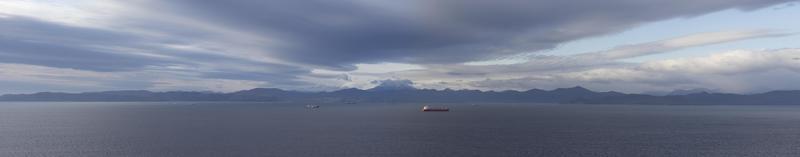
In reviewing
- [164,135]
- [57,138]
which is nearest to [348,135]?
[164,135]

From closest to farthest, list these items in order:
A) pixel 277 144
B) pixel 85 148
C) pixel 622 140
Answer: pixel 85 148 → pixel 277 144 → pixel 622 140

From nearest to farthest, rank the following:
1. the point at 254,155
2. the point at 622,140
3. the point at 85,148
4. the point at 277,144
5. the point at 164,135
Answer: the point at 254,155 → the point at 85,148 → the point at 277,144 → the point at 622,140 → the point at 164,135

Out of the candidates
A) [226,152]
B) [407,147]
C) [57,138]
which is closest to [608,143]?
[407,147]

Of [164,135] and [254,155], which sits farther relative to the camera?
[164,135]

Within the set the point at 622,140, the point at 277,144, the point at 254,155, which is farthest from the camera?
the point at 622,140

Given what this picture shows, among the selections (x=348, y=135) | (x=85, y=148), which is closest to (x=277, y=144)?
(x=348, y=135)

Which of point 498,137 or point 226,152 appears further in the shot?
point 498,137

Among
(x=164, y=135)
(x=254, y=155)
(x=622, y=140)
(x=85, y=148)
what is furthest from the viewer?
(x=164, y=135)

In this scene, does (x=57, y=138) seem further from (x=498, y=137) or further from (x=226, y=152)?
(x=498, y=137)

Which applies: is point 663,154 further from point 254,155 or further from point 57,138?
point 57,138
